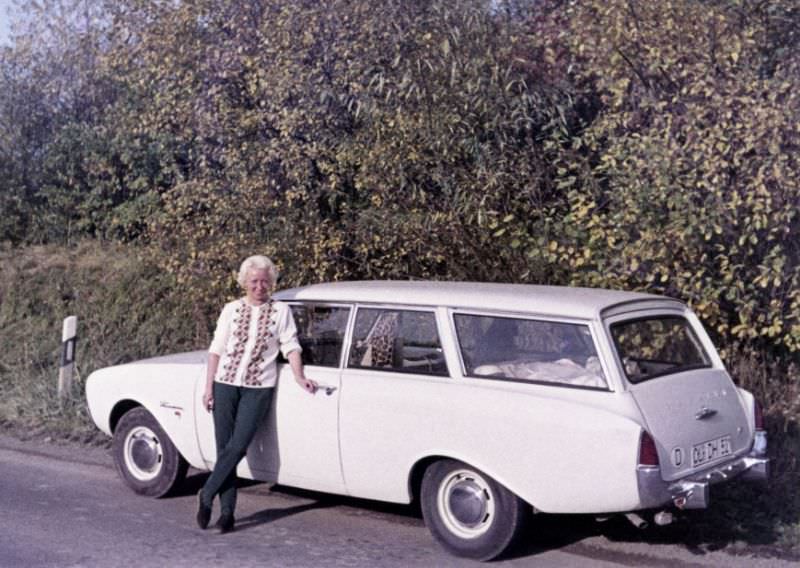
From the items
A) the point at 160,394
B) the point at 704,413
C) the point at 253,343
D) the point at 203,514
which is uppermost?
the point at 253,343

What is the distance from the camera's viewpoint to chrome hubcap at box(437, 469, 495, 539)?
625 cm

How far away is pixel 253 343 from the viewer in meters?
7.02

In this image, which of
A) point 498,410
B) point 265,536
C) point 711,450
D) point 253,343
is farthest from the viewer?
point 253,343

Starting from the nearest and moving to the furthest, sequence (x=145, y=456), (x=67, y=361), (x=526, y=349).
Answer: (x=526, y=349) < (x=145, y=456) < (x=67, y=361)

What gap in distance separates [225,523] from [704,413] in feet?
10.0

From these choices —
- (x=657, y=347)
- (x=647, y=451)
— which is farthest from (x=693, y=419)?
(x=657, y=347)

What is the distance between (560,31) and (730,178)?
2.47 m

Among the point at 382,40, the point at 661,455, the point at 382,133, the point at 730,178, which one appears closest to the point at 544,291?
the point at 661,455

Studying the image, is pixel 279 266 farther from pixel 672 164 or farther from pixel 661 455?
pixel 661 455

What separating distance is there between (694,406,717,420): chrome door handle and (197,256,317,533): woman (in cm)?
233

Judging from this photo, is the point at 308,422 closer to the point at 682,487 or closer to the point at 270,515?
the point at 270,515

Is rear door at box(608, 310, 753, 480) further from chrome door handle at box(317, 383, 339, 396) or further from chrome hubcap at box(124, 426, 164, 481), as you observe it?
chrome hubcap at box(124, 426, 164, 481)

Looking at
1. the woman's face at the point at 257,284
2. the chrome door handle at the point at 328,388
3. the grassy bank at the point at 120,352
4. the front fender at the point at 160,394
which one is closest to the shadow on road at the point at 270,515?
the front fender at the point at 160,394

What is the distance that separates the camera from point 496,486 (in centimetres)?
617
